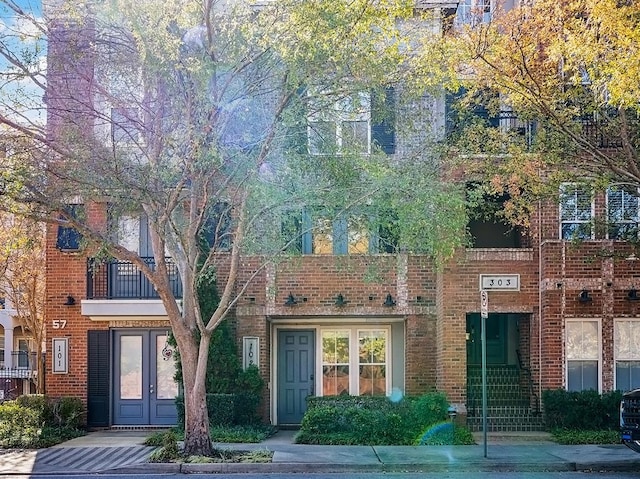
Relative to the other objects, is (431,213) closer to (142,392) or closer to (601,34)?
(601,34)

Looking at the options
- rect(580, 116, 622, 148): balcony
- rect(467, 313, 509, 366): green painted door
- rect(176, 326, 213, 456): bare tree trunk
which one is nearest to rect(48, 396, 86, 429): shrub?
rect(176, 326, 213, 456): bare tree trunk

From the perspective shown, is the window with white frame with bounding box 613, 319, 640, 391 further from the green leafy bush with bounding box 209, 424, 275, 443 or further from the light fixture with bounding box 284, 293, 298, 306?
the green leafy bush with bounding box 209, 424, 275, 443

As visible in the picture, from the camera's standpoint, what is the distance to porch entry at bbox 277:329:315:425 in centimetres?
1984

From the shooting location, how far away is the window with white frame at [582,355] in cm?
1834

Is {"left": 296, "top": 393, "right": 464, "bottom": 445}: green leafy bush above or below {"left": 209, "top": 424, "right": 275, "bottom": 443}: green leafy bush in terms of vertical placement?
above

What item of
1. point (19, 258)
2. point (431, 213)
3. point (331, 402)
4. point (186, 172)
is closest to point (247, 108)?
point (186, 172)

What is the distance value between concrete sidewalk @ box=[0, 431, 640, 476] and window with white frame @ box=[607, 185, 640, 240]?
4.37 m

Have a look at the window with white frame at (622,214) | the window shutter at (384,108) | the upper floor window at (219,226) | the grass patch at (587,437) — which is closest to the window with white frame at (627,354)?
the grass patch at (587,437)

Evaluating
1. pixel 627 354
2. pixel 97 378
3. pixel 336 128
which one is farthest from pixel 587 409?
pixel 97 378

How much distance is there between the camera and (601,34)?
1311 centimetres

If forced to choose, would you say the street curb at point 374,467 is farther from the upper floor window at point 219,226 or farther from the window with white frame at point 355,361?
the window with white frame at point 355,361

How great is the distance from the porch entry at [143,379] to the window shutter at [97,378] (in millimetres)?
233

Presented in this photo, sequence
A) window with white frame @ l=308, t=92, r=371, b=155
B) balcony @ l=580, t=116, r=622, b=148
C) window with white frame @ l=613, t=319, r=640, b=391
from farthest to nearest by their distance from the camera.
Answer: window with white frame @ l=613, t=319, r=640, b=391 < balcony @ l=580, t=116, r=622, b=148 < window with white frame @ l=308, t=92, r=371, b=155

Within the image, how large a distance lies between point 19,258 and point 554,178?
50.0ft
